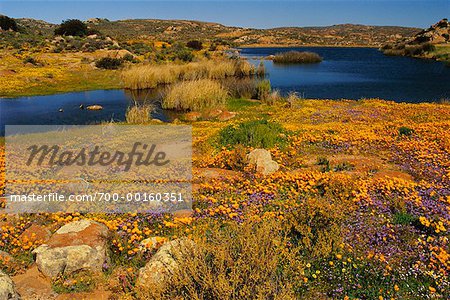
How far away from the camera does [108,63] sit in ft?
142

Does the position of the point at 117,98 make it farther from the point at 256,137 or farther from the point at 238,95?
the point at 256,137

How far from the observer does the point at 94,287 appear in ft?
20.0

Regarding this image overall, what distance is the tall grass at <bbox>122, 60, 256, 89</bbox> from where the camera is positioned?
1353 inches

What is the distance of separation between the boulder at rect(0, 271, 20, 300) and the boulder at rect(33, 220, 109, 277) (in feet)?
2.63

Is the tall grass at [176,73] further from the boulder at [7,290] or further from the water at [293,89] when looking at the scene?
the boulder at [7,290]

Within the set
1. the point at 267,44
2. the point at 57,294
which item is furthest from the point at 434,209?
the point at 267,44

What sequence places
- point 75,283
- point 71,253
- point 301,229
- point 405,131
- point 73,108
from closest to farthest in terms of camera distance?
1. point 75,283
2. point 71,253
3. point 301,229
4. point 405,131
5. point 73,108

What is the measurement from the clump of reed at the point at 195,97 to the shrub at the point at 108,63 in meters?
20.4

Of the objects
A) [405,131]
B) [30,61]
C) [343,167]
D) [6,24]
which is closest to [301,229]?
[343,167]

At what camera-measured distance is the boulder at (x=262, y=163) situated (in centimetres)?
1091

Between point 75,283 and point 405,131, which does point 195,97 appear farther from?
point 75,283

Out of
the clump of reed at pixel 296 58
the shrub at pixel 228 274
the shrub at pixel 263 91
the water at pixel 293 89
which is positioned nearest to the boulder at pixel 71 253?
the shrub at pixel 228 274

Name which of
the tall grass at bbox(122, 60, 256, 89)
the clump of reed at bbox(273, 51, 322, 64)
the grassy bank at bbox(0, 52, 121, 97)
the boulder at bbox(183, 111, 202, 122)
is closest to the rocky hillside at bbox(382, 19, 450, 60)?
the clump of reed at bbox(273, 51, 322, 64)

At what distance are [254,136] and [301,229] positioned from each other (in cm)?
732
